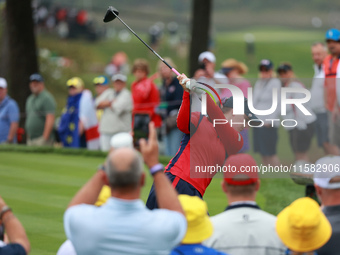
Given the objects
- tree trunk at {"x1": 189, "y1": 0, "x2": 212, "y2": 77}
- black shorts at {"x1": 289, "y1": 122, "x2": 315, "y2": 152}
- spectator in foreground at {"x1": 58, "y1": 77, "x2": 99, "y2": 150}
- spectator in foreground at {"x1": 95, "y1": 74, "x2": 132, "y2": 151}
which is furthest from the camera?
tree trunk at {"x1": 189, "y1": 0, "x2": 212, "y2": 77}

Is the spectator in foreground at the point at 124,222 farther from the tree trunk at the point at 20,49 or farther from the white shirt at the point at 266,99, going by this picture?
the tree trunk at the point at 20,49

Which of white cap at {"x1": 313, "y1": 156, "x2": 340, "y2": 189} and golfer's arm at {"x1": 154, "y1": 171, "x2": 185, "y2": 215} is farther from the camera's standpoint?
white cap at {"x1": 313, "y1": 156, "x2": 340, "y2": 189}

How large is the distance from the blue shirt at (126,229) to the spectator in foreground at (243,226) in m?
0.49

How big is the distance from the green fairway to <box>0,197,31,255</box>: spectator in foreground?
326 cm

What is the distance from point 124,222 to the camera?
4.71 m

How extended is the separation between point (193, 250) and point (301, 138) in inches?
266

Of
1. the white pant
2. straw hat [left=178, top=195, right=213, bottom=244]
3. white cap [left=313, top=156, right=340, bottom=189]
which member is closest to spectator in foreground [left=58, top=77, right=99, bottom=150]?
the white pant

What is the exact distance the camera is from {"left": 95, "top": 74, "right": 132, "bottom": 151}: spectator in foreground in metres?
14.8

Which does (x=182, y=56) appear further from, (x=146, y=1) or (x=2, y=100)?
(x=2, y=100)

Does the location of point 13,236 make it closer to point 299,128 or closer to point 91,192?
point 91,192

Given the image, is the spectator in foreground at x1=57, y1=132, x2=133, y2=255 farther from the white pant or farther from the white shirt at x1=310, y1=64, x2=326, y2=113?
the white pant

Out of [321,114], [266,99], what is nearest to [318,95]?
[321,114]

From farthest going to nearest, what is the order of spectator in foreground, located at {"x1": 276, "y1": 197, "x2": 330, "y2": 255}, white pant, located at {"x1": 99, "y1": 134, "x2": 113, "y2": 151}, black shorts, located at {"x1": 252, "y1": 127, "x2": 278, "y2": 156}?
white pant, located at {"x1": 99, "y1": 134, "x2": 113, "y2": 151} → black shorts, located at {"x1": 252, "y1": 127, "x2": 278, "y2": 156} → spectator in foreground, located at {"x1": 276, "y1": 197, "x2": 330, "y2": 255}

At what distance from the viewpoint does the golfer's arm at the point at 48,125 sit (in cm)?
1581
